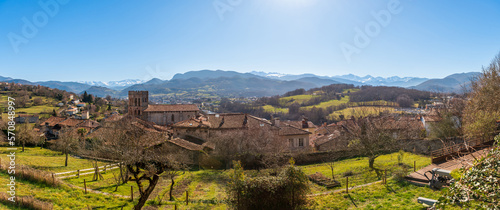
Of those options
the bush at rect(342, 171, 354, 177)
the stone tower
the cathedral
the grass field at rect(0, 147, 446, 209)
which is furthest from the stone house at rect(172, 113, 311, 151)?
the stone tower

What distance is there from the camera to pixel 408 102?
372ft

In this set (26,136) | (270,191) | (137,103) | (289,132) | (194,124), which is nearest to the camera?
(270,191)

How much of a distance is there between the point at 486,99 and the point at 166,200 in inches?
1282

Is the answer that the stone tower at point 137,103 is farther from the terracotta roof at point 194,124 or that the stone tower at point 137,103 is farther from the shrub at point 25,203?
the shrub at point 25,203

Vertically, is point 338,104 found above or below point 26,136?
above

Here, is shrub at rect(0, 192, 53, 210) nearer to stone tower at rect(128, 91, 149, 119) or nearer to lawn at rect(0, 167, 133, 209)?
lawn at rect(0, 167, 133, 209)

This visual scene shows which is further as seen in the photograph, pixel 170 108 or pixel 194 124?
pixel 170 108

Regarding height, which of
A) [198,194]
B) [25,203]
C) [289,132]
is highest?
[25,203]

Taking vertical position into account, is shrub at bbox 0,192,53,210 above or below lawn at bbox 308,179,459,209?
above

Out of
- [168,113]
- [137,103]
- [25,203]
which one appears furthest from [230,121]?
[137,103]

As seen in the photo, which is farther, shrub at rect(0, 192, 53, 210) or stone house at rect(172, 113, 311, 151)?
stone house at rect(172, 113, 311, 151)

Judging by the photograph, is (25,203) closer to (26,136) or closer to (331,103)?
(26,136)

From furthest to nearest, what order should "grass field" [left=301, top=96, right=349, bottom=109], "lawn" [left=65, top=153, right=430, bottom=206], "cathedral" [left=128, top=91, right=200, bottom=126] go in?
"grass field" [left=301, top=96, right=349, bottom=109], "cathedral" [left=128, top=91, right=200, bottom=126], "lawn" [left=65, top=153, right=430, bottom=206]

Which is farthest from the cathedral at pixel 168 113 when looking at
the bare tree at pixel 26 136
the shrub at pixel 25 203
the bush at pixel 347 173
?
the shrub at pixel 25 203
